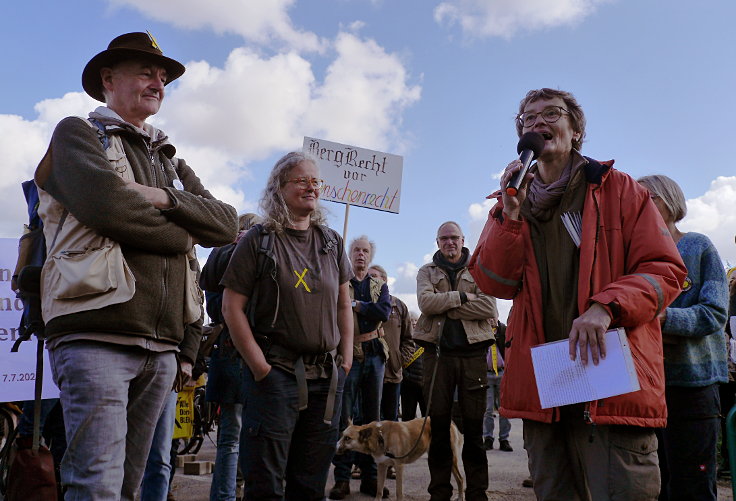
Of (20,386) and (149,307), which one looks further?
(20,386)

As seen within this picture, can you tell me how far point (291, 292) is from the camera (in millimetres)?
3154

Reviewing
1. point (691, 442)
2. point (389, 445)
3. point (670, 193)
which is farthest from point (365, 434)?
point (670, 193)

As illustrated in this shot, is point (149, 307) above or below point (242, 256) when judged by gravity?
below

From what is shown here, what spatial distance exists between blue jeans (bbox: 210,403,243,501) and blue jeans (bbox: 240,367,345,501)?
1.20 meters

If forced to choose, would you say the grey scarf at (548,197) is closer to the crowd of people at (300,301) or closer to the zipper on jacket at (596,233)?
the crowd of people at (300,301)

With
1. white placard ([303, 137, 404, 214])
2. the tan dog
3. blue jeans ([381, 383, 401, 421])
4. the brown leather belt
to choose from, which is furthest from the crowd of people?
white placard ([303, 137, 404, 214])

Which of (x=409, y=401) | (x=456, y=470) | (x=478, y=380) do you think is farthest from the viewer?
(x=409, y=401)

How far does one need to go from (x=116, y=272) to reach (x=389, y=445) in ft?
13.5

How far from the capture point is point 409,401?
8.02 metres

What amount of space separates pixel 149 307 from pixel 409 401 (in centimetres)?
608

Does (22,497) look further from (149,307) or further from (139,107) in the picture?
(139,107)

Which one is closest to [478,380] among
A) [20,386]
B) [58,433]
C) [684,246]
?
[684,246]

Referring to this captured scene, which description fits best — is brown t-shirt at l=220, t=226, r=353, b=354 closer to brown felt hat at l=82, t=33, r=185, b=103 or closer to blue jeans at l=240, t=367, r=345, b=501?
blue jeans at l=240, t=367, r=345, b=501

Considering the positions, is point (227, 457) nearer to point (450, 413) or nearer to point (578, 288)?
point (450, 413)
